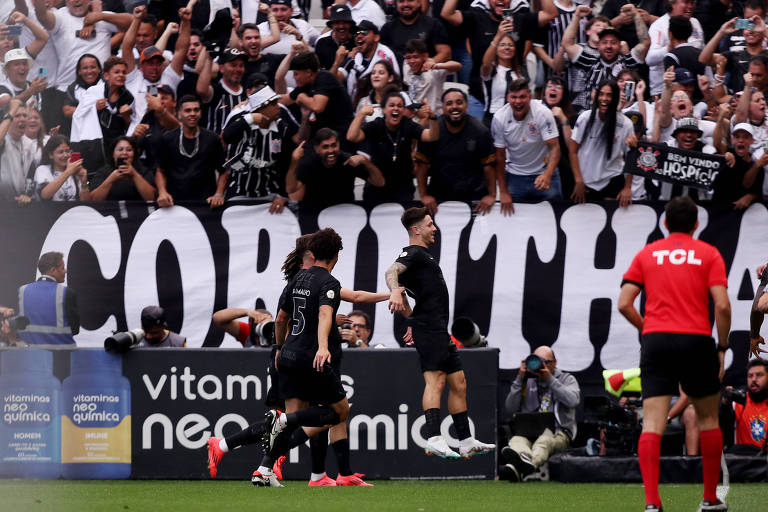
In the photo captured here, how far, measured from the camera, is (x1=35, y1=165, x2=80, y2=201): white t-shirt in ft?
45.6

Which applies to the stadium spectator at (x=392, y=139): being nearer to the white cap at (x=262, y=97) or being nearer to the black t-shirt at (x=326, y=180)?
the black t-shirt at (x=326, y=180)

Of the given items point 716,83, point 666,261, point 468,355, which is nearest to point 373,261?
point 468,355

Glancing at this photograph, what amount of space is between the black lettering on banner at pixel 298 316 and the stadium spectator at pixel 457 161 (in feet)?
12.3

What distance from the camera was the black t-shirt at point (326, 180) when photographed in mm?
13344

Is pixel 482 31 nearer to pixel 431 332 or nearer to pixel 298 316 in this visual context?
pixel 431 332

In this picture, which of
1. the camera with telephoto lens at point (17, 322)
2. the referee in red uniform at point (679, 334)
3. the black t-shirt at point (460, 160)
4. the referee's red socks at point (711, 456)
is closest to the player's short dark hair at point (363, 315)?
the black t-shirt at point (460, 160)

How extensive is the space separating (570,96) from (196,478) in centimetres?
661

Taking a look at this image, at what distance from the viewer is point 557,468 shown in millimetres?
11953

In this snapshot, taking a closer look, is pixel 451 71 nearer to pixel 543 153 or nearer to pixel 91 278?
pixel 543 153

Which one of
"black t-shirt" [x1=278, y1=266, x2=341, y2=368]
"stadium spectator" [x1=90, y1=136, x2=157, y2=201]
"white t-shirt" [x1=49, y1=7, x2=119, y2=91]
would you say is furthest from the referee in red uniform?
"white t-shirt" [x1=49, y1=7, x2=119, y2=91]

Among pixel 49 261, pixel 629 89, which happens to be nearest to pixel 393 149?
pixel 629 89

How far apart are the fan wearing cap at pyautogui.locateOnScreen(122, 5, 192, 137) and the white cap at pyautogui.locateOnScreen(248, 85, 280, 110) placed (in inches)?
64.0

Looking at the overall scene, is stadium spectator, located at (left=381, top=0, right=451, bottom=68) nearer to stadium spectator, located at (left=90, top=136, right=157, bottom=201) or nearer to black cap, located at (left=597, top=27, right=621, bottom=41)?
black cap, located at (left=597, top=27, right=621, bottom=41)

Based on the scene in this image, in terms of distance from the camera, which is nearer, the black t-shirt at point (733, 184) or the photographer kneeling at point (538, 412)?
the photographer kneeling at point (538, 412)
